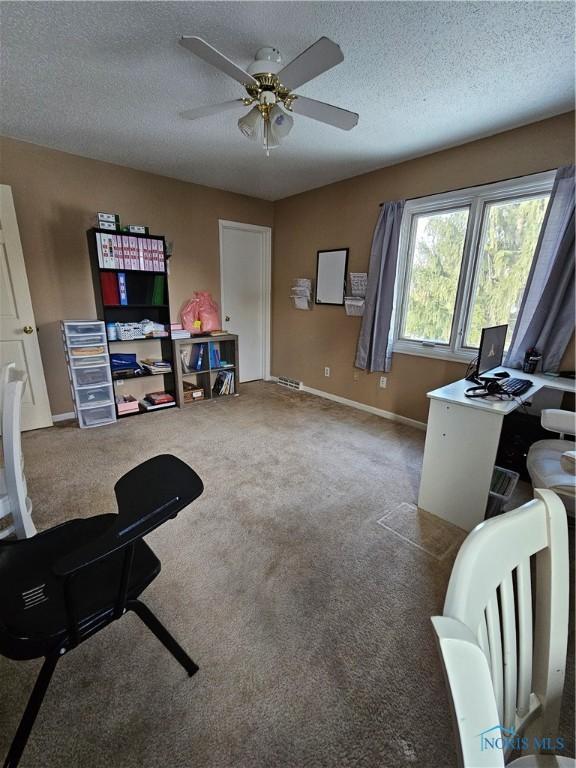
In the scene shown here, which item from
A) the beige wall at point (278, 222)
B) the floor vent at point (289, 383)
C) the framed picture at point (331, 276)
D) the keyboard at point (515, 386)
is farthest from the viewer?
the floor vent at point (289, 383)

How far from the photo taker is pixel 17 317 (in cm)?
288

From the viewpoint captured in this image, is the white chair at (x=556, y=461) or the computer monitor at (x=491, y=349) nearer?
the white chair at (x=556, y=461)

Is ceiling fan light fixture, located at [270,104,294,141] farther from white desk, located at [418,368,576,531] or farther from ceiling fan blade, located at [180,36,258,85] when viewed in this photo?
white desk, located at [418,368,576,531]

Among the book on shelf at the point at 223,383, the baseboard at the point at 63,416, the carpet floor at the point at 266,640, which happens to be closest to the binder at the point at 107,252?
the baseboard at the point at 63,416

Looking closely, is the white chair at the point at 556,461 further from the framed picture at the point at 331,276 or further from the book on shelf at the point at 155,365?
the book on shelf at the point at 155,365

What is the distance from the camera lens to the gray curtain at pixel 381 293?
3.19 metres

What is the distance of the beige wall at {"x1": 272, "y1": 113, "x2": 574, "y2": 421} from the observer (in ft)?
7.95

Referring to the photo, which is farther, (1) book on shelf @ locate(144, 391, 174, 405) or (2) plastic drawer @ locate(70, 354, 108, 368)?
(1) book on shelf @ locate(144, 391, 174, 405)

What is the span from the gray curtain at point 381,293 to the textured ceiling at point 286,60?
576 mm

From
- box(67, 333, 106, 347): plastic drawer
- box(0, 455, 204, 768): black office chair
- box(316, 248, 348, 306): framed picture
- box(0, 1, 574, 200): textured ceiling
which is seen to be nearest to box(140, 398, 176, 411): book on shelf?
box(67, 333, 106, 347): plastic drawer

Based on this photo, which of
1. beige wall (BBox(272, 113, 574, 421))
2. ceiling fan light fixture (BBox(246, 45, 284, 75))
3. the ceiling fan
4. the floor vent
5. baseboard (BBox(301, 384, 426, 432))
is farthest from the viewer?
the floor vent

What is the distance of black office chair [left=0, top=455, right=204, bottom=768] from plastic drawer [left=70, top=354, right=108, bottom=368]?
7.57 ft

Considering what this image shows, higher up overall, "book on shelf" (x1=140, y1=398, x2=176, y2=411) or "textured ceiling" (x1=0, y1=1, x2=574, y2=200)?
"textured ceiling" (x1=0, y1=1, x2=574, y2=200)

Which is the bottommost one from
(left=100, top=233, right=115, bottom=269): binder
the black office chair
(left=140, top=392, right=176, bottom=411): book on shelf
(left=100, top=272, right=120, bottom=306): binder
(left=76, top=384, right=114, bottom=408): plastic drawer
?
(left=140, top=392, right=176, bottom=411): book on shelf
